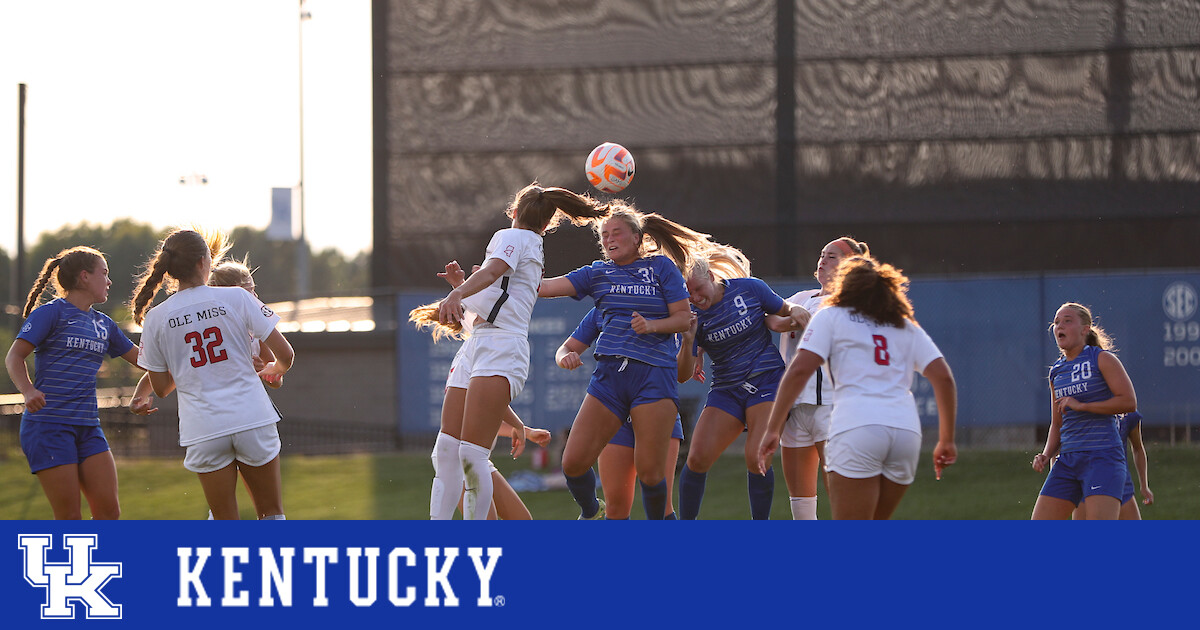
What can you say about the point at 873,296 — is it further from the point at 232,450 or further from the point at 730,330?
the point at 232,450

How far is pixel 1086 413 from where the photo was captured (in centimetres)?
658

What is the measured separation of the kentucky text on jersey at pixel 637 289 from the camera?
239 inches

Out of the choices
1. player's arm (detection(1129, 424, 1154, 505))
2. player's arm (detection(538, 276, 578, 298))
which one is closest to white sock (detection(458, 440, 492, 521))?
player's arm (detection(538, 276, 578, 298))

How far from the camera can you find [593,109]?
13.1 meters

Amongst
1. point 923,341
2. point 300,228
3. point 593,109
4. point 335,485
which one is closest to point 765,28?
point 593,109

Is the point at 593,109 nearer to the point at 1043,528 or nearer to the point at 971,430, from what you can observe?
the point at 971,430

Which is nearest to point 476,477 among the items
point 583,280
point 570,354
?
point 570,354

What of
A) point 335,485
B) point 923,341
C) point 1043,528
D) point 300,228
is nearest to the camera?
point 1043,528

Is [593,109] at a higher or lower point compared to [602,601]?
higher

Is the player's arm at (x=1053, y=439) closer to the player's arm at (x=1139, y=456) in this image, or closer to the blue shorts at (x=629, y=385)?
the player's arm at (x=1139, y=456)

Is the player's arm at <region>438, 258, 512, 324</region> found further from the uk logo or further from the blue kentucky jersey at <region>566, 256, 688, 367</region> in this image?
the uk logo

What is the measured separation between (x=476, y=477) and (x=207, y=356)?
4.38ft

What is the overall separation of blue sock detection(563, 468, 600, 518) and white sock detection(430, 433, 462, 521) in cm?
62

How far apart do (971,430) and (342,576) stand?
1046cm
